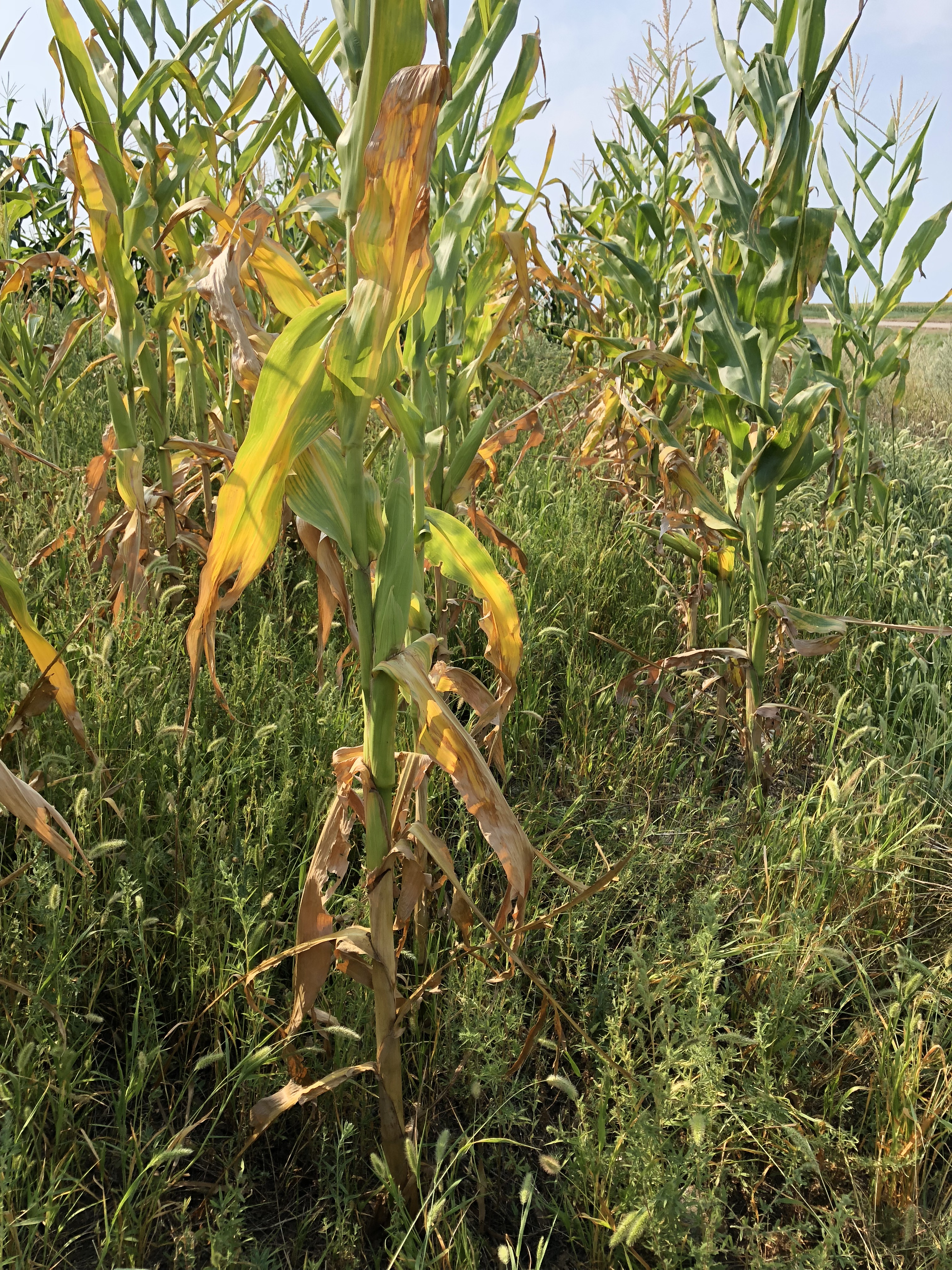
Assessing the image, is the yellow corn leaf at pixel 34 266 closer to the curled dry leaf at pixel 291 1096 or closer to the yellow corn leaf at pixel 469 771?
the yellow corn leaf at pixel 469 771

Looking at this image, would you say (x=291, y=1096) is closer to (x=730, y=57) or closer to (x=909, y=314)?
(x=730, y=57)

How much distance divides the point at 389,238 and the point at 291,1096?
1.08 m

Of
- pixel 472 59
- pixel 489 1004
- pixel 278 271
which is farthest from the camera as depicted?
pixel 472 59

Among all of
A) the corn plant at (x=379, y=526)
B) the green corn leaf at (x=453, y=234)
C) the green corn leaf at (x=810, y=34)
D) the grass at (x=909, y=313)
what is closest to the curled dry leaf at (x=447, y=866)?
the corn plant at (x=379, y=526)

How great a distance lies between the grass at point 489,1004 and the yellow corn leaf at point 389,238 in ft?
2.42

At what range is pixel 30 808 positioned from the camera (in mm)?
889

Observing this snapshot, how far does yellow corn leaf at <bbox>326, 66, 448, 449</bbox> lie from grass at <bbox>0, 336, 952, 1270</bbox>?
0.74 meters

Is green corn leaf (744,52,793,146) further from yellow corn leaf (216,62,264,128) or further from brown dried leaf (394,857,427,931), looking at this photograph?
brown dried leaf (394,857,427,931)

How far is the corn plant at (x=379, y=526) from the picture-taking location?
2.83ft

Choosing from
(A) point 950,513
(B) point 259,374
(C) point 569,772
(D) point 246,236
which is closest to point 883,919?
(C) point 569,772

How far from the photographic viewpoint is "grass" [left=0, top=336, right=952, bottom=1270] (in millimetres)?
1146

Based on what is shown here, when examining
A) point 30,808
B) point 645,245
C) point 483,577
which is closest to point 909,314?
point 645,245

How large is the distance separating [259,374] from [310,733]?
0.98 meters

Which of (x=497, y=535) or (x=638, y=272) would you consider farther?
(x=638, y=272)
